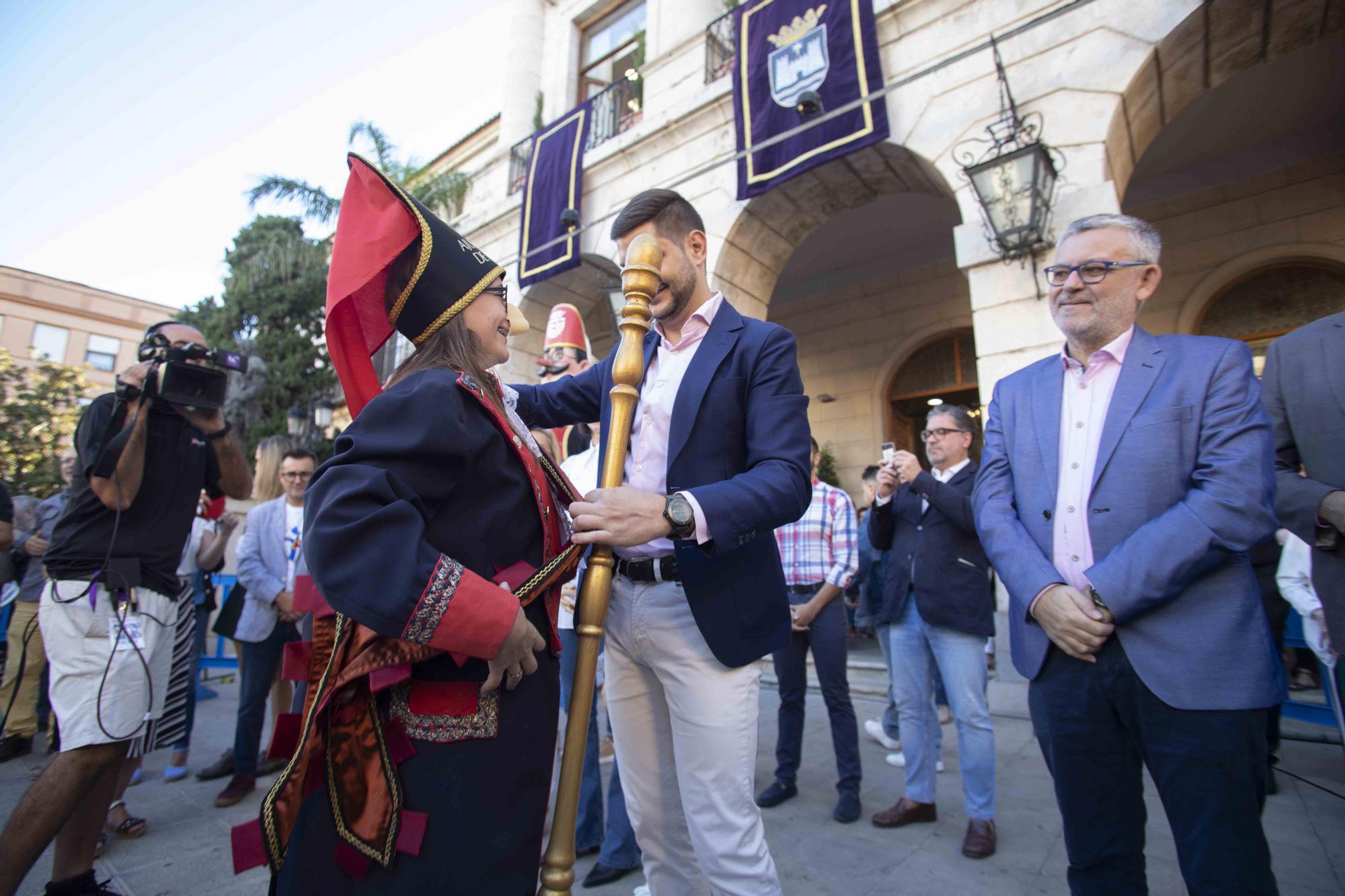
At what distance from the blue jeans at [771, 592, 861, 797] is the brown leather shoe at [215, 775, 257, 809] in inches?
121

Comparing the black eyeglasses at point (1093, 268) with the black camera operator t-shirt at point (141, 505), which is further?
the black camera operator t-shirt at point (141, 505)

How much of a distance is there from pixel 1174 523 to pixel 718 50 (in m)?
8.45

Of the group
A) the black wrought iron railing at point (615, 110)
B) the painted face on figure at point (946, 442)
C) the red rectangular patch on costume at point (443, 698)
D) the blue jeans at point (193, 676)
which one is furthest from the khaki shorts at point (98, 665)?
the black wrought iron railing at point (615, 110)

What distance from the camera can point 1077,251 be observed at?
79.2 inches

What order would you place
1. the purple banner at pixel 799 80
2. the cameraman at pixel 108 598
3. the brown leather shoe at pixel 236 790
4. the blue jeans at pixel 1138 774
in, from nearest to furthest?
the blue jeans at pixel 1138 774 < the cameraman at pixel 108 598 < the brown leather shoe at pixel 236 790 < the purple banner at pixel 799 80

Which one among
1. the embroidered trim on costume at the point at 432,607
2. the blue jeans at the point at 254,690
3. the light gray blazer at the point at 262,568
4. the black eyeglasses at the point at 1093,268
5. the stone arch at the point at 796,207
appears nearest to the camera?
the embroidered trim on costume at the point at 432,607

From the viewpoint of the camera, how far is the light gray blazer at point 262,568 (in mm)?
4152

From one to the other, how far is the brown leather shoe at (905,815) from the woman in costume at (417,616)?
2.51 metres

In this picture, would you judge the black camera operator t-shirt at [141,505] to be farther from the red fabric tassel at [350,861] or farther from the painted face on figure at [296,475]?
the red fabric tassel at [350,861]

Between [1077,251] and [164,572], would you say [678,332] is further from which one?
[164,572]

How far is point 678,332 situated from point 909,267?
9334 mm

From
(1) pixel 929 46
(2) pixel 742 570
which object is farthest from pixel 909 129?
(2) pixel 742 570

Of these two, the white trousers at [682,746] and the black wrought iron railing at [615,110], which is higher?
the black wrought iron railing at [615,110]

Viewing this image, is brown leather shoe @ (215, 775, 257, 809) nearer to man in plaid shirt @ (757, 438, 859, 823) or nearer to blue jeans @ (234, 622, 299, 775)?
blue jeans @ (234, 622, 299, 775)
